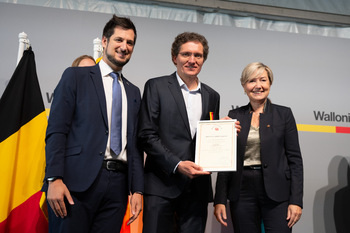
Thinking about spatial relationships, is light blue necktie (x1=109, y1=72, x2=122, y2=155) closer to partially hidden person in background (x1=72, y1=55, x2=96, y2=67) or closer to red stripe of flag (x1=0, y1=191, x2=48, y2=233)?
partially hidden person in background (x1=72, y1=55, x2=96, y2=67)

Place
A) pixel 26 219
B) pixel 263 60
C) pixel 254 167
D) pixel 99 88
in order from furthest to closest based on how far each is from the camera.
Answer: pixel 263 60 < pixel 26 219 < pixel 254 167 < pixel 99 88

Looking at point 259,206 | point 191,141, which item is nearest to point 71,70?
point 191,141

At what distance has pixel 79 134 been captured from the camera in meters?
1.88

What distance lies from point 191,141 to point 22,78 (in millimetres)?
1527

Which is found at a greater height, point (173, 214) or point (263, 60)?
point (263, 60)

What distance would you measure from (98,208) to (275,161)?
3.83ft

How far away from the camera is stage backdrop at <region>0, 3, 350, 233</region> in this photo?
3514mm

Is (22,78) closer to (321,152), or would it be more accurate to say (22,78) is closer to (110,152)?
(110,152)

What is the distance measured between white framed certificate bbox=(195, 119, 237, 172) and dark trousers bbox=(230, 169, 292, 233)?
12.5 inches

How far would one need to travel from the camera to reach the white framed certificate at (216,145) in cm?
207

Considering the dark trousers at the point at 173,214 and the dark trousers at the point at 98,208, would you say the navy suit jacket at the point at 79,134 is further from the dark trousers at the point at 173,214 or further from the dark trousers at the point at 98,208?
the dark trousers at the point at 173,214

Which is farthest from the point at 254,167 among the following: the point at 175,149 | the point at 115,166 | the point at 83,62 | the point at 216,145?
the point at 83,62

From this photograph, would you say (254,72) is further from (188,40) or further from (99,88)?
(99,88)

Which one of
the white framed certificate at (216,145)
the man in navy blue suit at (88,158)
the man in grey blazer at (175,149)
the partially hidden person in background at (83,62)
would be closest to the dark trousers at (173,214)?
the man in grey blazer at (175,149)
